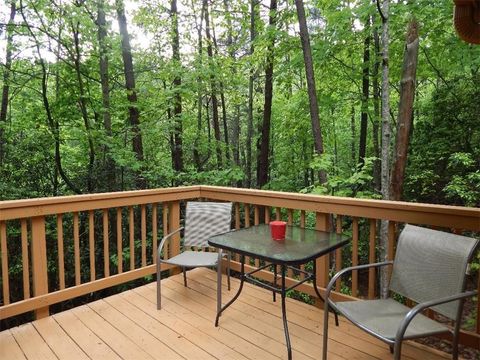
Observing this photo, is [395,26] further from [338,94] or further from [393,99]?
[393,99]

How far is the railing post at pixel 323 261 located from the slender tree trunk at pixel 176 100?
4.50 meters

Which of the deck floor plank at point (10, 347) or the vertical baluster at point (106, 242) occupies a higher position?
the vertical baluster at point (106, 242)

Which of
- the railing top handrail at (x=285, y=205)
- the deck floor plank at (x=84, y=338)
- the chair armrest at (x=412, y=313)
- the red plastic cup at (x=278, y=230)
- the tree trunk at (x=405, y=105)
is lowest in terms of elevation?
the deck floor plank at (x=84, y=338)

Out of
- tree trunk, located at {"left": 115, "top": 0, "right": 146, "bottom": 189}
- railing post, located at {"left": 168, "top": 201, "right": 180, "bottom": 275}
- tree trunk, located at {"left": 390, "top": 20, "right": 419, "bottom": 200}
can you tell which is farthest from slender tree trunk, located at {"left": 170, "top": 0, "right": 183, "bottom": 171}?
tree trunk, located at {"left": 390, "top": 20, "right": 419, "bottom": 200}

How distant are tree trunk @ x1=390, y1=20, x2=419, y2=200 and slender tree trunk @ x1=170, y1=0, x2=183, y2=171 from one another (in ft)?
14.0

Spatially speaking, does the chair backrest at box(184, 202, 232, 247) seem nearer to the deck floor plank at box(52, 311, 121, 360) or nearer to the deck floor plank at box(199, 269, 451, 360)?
the deck floor plank at box(199, 269, 451, 360)

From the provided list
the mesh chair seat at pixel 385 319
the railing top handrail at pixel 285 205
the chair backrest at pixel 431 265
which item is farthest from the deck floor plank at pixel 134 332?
the chair backrest at pixel 431 265

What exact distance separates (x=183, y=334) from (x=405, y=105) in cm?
329

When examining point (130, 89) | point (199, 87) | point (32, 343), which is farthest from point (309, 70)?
point (32, 343)

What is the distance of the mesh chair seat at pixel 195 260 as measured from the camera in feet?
9.86

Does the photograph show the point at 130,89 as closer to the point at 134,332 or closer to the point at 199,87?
the point at 199,87

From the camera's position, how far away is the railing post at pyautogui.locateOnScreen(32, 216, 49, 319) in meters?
2.76

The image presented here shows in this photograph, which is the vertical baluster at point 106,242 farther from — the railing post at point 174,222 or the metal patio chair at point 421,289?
the metal patio chair at point 421,289

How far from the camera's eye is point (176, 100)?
7.00 m
